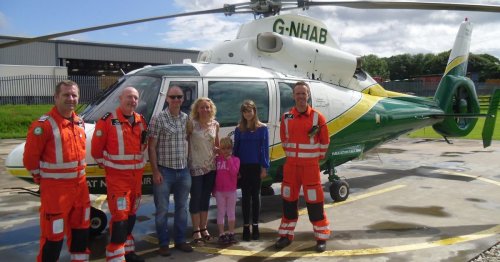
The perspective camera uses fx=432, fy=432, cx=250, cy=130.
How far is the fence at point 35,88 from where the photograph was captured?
24.6 metres

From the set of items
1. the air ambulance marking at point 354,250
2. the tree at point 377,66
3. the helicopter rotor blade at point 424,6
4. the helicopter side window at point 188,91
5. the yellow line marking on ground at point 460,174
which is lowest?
the air ambulance marking at point 354,250

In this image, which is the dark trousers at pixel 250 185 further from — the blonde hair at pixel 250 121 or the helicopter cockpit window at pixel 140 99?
the helicopter cockpit window at pixel 140 99

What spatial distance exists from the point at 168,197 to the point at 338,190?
347cm

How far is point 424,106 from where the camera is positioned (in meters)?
9.02

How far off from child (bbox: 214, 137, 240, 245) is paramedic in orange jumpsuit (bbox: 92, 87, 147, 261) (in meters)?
1.08

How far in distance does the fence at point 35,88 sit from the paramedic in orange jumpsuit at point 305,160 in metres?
21.0

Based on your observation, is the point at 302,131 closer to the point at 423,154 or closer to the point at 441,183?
the point at 441,183

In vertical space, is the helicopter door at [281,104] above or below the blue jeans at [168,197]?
above

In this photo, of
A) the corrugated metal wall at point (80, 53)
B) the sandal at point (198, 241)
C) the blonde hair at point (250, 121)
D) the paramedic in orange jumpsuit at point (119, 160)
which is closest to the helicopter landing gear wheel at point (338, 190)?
the blonde hair at point (250, 121)

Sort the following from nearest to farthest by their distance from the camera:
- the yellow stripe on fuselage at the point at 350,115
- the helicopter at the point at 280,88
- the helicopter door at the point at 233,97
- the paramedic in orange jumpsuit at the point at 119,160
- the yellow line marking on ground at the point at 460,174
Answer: the paramedic in orange jumpsuit at the point at 119,160 → the helicopter at the point at 280,88 → the helicopter door at the point at 233,97 → the yellow stripe on fuselage at the point at 350,115 → the yellow line marking on ground at the point at 460,174

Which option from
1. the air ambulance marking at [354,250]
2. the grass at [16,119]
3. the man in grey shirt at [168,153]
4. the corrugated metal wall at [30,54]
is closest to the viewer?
the man in grey shirt at [168,153]

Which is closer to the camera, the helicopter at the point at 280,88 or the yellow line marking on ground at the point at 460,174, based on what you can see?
the helicopter at the point at 280,88

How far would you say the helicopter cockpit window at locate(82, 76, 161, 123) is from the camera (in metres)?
5.32

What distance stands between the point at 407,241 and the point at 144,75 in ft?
13.0
